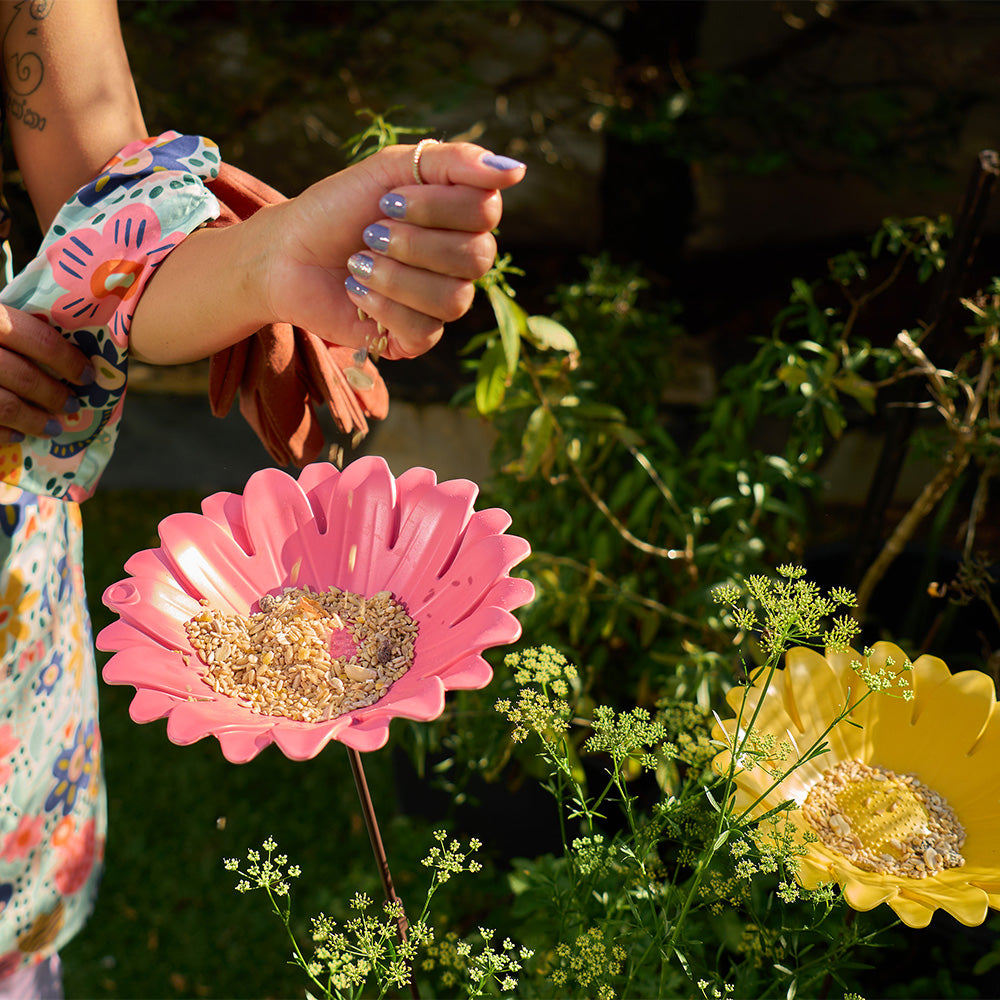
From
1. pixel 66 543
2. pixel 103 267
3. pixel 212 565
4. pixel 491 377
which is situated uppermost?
pixel 103 267

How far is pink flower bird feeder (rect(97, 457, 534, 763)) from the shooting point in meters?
0.49

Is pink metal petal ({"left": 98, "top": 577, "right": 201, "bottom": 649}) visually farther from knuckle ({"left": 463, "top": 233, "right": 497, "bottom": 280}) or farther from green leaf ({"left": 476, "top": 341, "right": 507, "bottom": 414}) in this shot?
green leaf ({"left": 476, "top": 341, "right": 507, "bottom": 414})

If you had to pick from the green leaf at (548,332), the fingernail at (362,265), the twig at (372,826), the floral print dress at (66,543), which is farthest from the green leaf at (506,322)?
the twig at (372,826)

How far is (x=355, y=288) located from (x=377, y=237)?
45mm

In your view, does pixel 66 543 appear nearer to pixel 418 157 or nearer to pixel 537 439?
pixel 537 439

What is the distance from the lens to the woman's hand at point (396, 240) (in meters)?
0.54

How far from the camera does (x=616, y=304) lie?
5.64 feet

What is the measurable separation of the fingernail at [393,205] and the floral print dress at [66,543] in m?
0.26

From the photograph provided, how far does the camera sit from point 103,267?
0.75 m

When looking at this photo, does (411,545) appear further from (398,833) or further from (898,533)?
(398,833)

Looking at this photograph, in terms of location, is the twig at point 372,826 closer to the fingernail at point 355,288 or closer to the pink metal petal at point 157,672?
the pink metal petal at point 157,672

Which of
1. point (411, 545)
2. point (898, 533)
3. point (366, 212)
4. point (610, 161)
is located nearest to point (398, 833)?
point (898, 533)

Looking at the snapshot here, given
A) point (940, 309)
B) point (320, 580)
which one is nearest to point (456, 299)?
point (320, 580)

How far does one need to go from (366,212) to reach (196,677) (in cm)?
32
